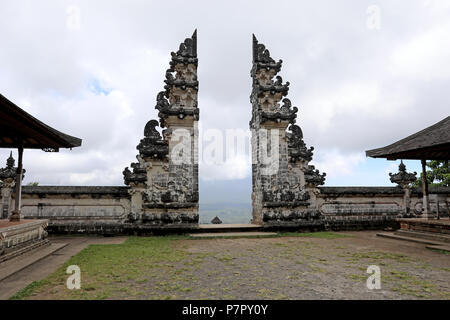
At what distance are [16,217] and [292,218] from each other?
975 centimetres

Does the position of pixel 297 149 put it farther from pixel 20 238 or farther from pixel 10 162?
pixel 10 162

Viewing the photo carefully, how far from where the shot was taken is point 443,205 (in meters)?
13.7

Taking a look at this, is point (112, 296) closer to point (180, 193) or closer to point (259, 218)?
point (180, 193)

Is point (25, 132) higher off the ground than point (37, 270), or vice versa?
point (25, 132)

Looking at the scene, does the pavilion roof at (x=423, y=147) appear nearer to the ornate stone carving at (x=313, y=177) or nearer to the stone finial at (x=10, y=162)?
the ornate stone carving at (x=313, y=177)

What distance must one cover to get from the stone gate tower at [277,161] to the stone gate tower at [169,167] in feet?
9.24

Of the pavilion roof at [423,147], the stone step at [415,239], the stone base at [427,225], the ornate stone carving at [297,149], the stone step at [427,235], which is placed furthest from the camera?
the ornate stone carving at [297,149]

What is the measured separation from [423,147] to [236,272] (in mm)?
6990

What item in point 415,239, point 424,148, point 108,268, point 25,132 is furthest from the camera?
point 415,239

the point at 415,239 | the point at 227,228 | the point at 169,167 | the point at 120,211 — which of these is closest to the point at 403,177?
the point at 415,239

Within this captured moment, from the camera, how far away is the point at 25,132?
306 inches

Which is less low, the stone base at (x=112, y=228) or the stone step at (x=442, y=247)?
the stone base at (x=112, y=228)

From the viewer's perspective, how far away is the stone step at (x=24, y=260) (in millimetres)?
5293

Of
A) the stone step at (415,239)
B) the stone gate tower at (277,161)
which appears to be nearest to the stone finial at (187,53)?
the stone gate tower at (277,161)
